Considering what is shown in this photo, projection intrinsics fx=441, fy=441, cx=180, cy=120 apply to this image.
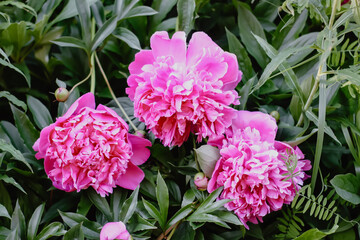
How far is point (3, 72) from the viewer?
0.82 metres

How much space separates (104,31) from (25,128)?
22 centimetres

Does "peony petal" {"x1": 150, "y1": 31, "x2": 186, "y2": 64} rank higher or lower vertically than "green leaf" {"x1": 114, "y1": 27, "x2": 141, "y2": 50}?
higher

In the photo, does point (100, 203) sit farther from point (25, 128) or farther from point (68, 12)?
point (68, 12)

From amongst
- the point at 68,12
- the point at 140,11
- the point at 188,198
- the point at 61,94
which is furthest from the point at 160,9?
the point at 188,198

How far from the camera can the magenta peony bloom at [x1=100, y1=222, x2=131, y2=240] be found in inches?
23.6

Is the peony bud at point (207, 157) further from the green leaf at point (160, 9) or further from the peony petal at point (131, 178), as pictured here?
the green leaf at point (160, 9)

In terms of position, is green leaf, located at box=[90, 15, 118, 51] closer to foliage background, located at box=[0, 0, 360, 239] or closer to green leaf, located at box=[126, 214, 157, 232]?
foliage background, located at box=[0, 0, 360, 239]

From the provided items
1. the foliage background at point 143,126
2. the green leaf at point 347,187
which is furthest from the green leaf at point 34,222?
the green leaf at point 347,187

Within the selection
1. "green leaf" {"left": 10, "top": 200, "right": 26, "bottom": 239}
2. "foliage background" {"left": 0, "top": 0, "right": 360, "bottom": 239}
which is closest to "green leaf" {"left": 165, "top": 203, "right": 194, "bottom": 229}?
"foliage background" {"left": 0, "top": 0, "right": 360, "bottom": 239}

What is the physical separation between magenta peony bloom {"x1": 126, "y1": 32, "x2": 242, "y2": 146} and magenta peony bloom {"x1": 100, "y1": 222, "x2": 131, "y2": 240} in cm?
14

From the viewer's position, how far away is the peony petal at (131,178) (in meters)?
0.69

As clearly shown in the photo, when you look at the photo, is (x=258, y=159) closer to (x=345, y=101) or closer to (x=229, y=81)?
(x=229, y=81)

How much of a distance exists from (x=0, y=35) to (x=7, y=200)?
29 centimetres

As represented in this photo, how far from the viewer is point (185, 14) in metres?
0.77
